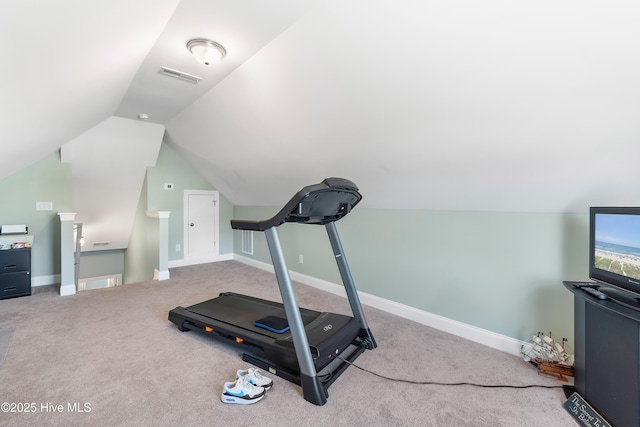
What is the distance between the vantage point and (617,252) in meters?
1.71

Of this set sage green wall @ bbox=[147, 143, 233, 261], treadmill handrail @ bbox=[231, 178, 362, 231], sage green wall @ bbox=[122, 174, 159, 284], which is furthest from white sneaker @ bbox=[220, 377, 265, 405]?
sage green wall @ bbox=[147, 143, 233, 261]

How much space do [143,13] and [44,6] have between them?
59cm

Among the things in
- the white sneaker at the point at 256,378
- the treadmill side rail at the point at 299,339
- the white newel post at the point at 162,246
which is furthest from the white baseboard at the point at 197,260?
the treadmill side rail at the point at 299,339

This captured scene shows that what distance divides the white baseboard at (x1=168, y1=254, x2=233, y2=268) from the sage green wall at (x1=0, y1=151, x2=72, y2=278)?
62.4 inches

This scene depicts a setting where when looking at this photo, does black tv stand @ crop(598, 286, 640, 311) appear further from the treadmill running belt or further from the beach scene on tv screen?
the treadmill running belt

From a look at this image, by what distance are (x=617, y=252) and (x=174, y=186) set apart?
5691 mm

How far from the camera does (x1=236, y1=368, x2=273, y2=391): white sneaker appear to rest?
1942 millimetres

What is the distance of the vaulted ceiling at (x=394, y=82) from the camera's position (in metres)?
1.43

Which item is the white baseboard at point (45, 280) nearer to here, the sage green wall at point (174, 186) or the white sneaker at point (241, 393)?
the sage green wall at point (174, 186)

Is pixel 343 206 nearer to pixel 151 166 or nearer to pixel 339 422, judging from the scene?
pixel 339 422

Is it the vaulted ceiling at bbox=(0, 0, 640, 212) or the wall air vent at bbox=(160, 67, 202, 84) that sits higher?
the wall air vent at bbox=(160, 67, 202, 84)

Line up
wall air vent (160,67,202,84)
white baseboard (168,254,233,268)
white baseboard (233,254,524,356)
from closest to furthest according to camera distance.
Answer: white baseboard (233,254,524,356) → wall air vent (160,67,202,84) → white baseboard (168,254,233,268)

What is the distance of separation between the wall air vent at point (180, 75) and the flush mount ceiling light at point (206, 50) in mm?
497

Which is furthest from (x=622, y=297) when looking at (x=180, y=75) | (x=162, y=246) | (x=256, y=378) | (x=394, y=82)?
(x=162, y=246)
